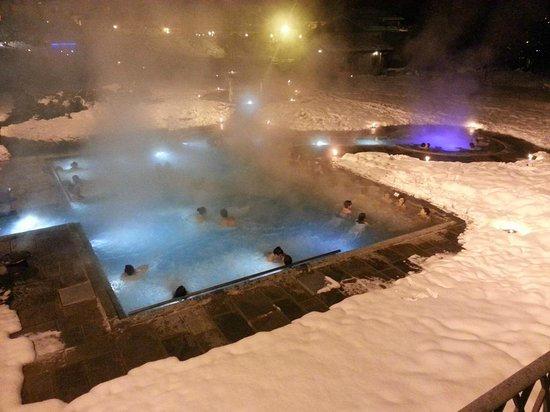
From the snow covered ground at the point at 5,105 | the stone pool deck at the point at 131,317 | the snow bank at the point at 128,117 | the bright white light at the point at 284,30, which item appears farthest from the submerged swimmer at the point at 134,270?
the bright white light at the point at 284,30

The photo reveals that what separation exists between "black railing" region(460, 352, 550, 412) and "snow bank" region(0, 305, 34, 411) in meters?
4.31

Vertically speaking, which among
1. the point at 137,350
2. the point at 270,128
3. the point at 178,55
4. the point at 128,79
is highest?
the point at 178,55

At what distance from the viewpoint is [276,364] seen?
4.34 meters

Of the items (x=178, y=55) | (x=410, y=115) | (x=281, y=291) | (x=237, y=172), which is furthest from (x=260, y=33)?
(x=281, y=291)

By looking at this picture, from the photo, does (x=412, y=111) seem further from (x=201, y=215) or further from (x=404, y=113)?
(x=201, y=215)

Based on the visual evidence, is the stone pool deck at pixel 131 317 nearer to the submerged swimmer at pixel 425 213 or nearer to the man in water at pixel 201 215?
the submerged swimmer at pixel 425 213

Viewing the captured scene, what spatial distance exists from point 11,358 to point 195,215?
241 inches

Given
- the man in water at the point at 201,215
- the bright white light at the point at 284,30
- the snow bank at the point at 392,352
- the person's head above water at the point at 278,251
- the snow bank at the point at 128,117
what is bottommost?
the person's head above water at the point at 278,251

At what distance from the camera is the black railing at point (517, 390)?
214 cm

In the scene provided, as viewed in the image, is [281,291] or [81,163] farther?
[81,163]

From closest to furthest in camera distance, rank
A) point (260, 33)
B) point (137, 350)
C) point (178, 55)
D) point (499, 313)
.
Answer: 1. point (137, 350)
2. point (499, 313)
3. point (260, 33)
4. point (178, 55)

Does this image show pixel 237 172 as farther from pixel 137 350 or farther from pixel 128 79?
pixel 128 79

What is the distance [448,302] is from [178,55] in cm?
4295

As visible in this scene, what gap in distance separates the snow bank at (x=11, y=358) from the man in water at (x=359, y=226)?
6924mm
